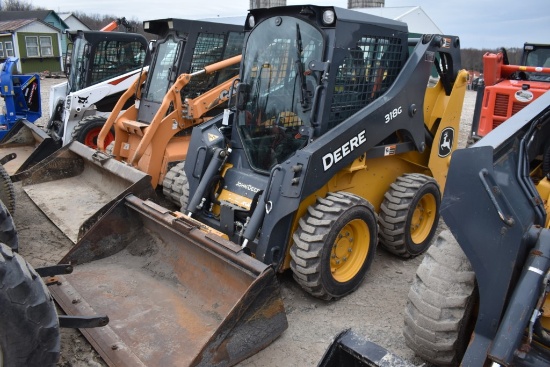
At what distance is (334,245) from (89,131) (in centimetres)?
564

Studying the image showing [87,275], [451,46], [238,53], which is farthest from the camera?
[238,53]

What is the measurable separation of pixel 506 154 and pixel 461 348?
107 cm

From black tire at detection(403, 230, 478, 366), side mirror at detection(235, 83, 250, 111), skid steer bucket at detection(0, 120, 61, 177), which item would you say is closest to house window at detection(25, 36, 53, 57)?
skid steer bucket at detection(0, 120, 61, 177)

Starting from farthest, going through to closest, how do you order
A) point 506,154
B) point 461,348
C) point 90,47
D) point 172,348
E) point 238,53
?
point 90,47
point 238,53
point 172,348
point 461,348
point 506,154

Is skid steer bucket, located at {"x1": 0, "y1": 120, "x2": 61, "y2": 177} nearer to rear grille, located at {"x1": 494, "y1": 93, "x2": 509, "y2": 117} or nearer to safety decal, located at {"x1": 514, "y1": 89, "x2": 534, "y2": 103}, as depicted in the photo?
rear grille, located at {"x1": 494, "y1": 93, "x2": 509, "y2": 117}

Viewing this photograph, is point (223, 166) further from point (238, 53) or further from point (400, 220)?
point (238, 53)

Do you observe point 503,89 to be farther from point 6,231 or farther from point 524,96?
point 6,231

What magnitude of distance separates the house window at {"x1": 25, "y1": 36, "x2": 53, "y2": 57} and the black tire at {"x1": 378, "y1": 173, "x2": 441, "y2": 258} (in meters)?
32.2

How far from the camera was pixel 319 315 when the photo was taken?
3.69m

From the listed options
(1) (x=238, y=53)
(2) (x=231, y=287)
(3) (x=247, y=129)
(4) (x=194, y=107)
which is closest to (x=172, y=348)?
(2) (x=231, y=287)

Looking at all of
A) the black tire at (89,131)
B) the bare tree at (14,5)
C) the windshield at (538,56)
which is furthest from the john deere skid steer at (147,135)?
the bare tree at (14,5)

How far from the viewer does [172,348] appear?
9.75 feet

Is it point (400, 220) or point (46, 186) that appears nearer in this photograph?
point (400, 220)

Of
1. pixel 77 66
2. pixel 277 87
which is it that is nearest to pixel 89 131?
pixel 77 66
